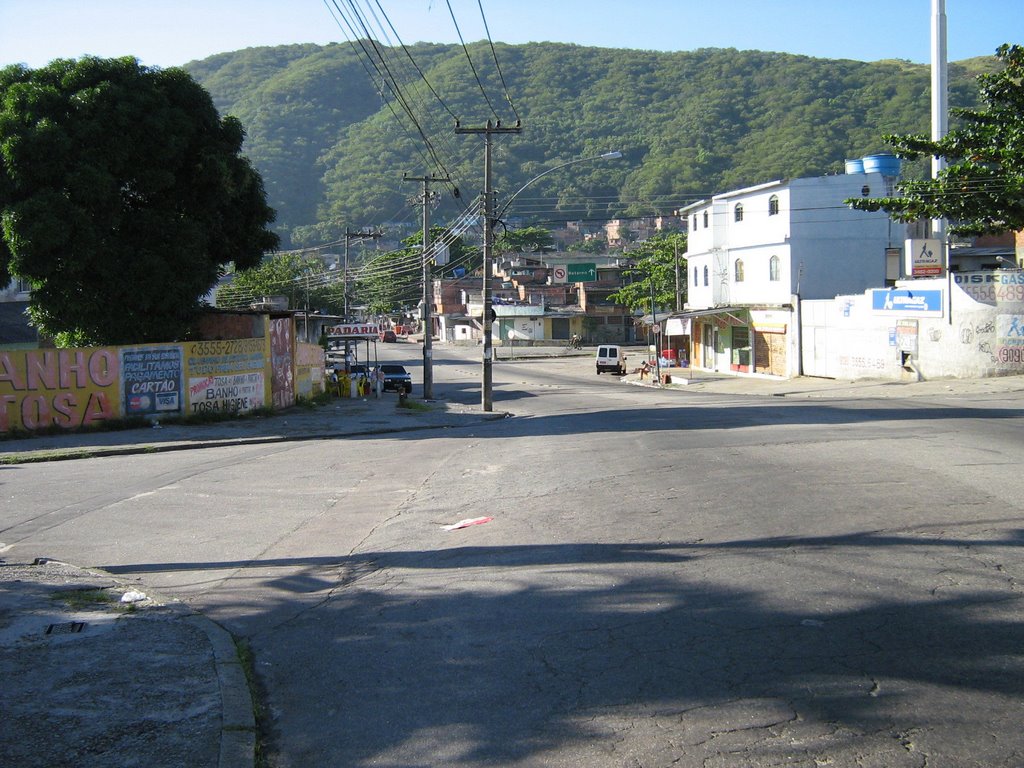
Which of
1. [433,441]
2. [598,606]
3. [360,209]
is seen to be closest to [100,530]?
[598,606]

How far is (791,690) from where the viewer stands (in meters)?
5.31

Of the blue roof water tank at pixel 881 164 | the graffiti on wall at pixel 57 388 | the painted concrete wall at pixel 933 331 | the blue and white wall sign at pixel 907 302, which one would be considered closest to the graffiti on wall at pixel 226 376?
the graffiti on wall at pixel 57 388

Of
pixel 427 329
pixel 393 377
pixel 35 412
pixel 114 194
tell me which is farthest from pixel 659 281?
pixel 35 412

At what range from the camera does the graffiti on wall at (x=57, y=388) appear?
23453 millimetres

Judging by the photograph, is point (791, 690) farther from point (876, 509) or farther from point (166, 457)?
point (166, 457)

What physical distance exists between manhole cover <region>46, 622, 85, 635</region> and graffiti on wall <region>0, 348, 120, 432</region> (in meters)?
18.4

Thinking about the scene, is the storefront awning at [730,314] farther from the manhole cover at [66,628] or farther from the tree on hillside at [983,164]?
the manhole cover at [66,628]

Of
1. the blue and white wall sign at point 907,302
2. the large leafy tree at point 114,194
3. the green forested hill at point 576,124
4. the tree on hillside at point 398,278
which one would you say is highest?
the green forested hill at point 576,124

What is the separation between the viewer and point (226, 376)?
89.9 ft

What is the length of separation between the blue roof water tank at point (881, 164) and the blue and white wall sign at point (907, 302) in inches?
538

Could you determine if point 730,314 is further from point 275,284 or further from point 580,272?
point 275,284

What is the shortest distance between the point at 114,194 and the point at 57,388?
17.6 ft

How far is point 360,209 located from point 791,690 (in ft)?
455

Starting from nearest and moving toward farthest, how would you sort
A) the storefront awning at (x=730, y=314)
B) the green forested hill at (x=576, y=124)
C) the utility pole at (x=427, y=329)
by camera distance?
1. the utility pole at (x=427, y=329)
2. the storefront awning at (x=730, y=314)
3. the green forested hill at (x=576, y=124)
